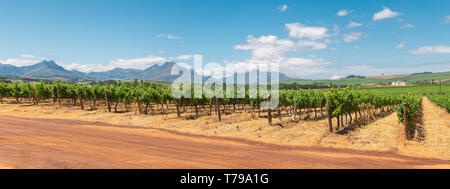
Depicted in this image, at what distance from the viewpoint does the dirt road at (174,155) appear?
878 centimetres

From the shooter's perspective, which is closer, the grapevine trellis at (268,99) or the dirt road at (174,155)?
the dirt road at (174,155)

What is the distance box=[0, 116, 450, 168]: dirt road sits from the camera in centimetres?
878

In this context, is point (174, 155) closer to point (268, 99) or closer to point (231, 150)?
point (231, 150)

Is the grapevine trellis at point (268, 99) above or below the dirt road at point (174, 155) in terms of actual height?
above

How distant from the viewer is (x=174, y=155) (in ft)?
33.1

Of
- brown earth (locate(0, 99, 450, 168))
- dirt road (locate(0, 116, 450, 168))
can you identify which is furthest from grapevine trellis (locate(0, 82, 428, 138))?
dirt road (locate(0, 116, 450, 168))

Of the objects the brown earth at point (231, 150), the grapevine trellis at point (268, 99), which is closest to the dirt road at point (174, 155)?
the brown earth at point (231, 150)

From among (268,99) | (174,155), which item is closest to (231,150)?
(174,155)

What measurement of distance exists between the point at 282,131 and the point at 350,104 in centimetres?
576

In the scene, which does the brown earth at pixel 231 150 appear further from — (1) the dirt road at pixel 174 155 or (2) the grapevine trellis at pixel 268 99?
(2) the grapevine trellis at pixel 268 99

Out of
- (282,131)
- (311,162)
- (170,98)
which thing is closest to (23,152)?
(311,162)
